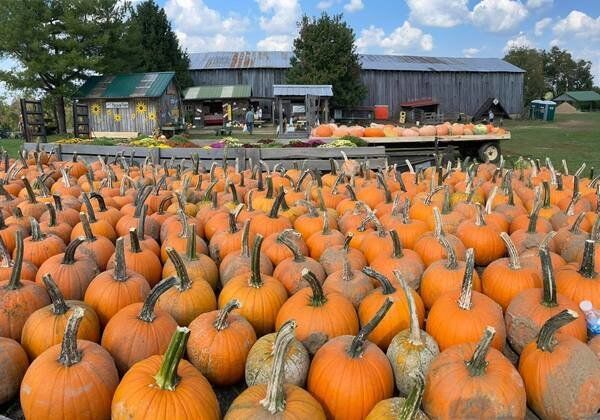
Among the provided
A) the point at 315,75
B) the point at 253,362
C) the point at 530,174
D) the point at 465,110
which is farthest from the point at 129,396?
the point at 465,110

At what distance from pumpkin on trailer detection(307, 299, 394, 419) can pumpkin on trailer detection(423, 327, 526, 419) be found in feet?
0.73

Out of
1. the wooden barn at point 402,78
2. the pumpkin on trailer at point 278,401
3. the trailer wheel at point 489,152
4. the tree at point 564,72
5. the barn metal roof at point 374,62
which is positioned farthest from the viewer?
the tree at point 564,72

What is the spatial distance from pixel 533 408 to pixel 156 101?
104 feet

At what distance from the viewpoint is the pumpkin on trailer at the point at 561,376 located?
6.77 ft

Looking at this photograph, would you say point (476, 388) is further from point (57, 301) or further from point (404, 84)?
point (404, 84)

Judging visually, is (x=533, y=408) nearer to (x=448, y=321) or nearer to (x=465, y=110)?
(x=448, y=321)

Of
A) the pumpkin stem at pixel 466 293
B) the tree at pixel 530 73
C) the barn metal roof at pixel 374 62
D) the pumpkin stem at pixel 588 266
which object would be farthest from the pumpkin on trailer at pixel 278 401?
the tree at pixel 530 73

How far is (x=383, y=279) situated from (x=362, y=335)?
60 centimetres

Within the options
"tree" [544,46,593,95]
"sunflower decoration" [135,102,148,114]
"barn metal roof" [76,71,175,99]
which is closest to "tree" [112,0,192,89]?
"barn metal roof" [76,71,175,99]

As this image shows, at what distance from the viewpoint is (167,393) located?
194 centimetres

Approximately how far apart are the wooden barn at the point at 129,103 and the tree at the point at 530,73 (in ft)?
176

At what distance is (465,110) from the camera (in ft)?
171

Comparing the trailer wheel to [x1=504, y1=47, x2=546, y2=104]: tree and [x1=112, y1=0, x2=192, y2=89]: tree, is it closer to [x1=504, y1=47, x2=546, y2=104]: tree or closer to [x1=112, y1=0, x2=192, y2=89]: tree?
[x1=112, y1=0, x2=192, y2=89]: tree

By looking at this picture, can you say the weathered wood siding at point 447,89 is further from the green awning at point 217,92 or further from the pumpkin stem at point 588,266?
the pumpkin stem at point 588,266
